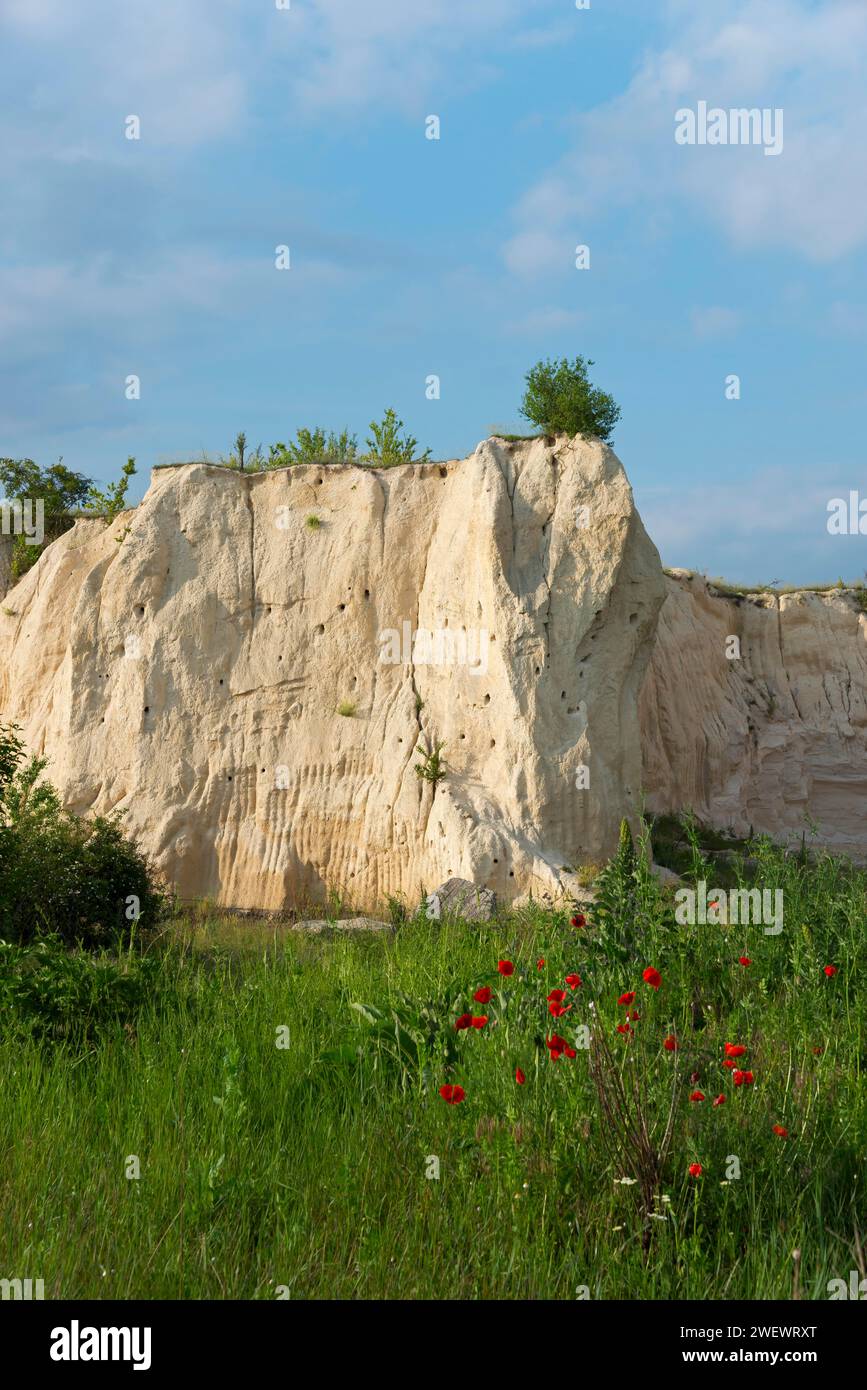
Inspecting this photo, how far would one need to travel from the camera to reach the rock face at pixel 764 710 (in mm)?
22781

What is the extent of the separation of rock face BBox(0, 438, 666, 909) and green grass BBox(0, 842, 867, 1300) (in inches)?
289

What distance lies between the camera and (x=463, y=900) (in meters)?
13.5

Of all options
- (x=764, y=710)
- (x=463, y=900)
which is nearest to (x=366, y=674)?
(x=463, y=900)

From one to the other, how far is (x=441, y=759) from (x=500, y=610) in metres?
2.13

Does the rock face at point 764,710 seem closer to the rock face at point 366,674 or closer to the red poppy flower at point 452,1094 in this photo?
the rock face at point 366,674

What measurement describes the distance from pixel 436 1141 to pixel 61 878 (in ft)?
26.8

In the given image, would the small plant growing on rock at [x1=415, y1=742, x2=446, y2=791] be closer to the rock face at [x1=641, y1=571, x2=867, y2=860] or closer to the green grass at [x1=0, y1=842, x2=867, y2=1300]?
the rock face at [x1=641, y1=571, x2=867, y2=860]

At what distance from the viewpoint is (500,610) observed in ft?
50.9

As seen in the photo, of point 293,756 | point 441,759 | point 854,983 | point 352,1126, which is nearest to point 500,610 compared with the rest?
point 441,759

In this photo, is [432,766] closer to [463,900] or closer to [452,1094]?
[463,900]

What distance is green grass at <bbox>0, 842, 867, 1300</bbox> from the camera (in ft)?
14.7

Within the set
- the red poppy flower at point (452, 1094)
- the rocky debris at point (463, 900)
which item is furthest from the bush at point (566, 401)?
the red poppy flower at point (452, 1094)

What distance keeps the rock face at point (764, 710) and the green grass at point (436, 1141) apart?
49.5 ft

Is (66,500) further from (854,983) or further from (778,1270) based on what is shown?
(778,1270)
